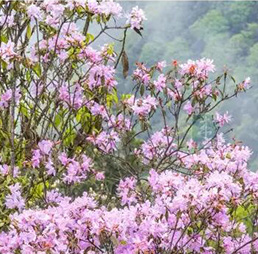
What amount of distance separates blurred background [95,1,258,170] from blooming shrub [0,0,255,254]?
38.0 metres

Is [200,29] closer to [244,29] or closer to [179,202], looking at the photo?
[244,29]

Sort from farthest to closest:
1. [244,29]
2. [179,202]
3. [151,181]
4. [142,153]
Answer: [244,29]
[142,153]
[151,181]
[179,202]

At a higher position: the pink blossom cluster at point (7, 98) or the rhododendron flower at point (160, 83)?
the rhododendron flower at point (160, 83)

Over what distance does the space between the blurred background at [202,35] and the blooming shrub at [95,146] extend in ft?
125

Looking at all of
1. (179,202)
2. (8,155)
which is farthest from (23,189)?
(179,202)

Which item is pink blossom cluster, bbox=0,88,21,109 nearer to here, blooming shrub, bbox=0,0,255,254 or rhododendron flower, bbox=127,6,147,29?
blooming shrub, bbox=0,0,255,254

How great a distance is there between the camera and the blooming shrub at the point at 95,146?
91.5 inches

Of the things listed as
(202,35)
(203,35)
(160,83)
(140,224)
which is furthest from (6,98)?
(202,35)

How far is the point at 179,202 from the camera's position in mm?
2283

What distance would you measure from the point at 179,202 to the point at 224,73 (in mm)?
1137

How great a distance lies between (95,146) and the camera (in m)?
3.26

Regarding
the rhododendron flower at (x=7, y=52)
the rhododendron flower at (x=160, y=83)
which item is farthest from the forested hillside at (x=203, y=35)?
the rhododendron flower at (x=7, y=52)

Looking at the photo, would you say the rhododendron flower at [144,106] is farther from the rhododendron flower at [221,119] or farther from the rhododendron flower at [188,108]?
the rhododendron flower at [221,119]

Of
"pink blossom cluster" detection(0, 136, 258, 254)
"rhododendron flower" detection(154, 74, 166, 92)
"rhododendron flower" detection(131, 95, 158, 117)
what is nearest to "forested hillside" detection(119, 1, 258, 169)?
"rhododendron flower" detection(154, 74, 166, 92)
